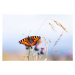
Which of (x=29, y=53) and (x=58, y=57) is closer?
(x=29, y=53)

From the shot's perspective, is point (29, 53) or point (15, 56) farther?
point (15, 56)

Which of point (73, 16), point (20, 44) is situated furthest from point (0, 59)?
point (73, 16)

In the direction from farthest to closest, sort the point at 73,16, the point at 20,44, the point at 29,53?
1. the point at 73,16
2. the point at 20,44
3. the point at 29,53

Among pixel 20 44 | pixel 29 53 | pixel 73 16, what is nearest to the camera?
pixel 29 53

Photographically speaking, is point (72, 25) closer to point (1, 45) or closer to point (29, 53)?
point (29, 53)

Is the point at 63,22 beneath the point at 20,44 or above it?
above
